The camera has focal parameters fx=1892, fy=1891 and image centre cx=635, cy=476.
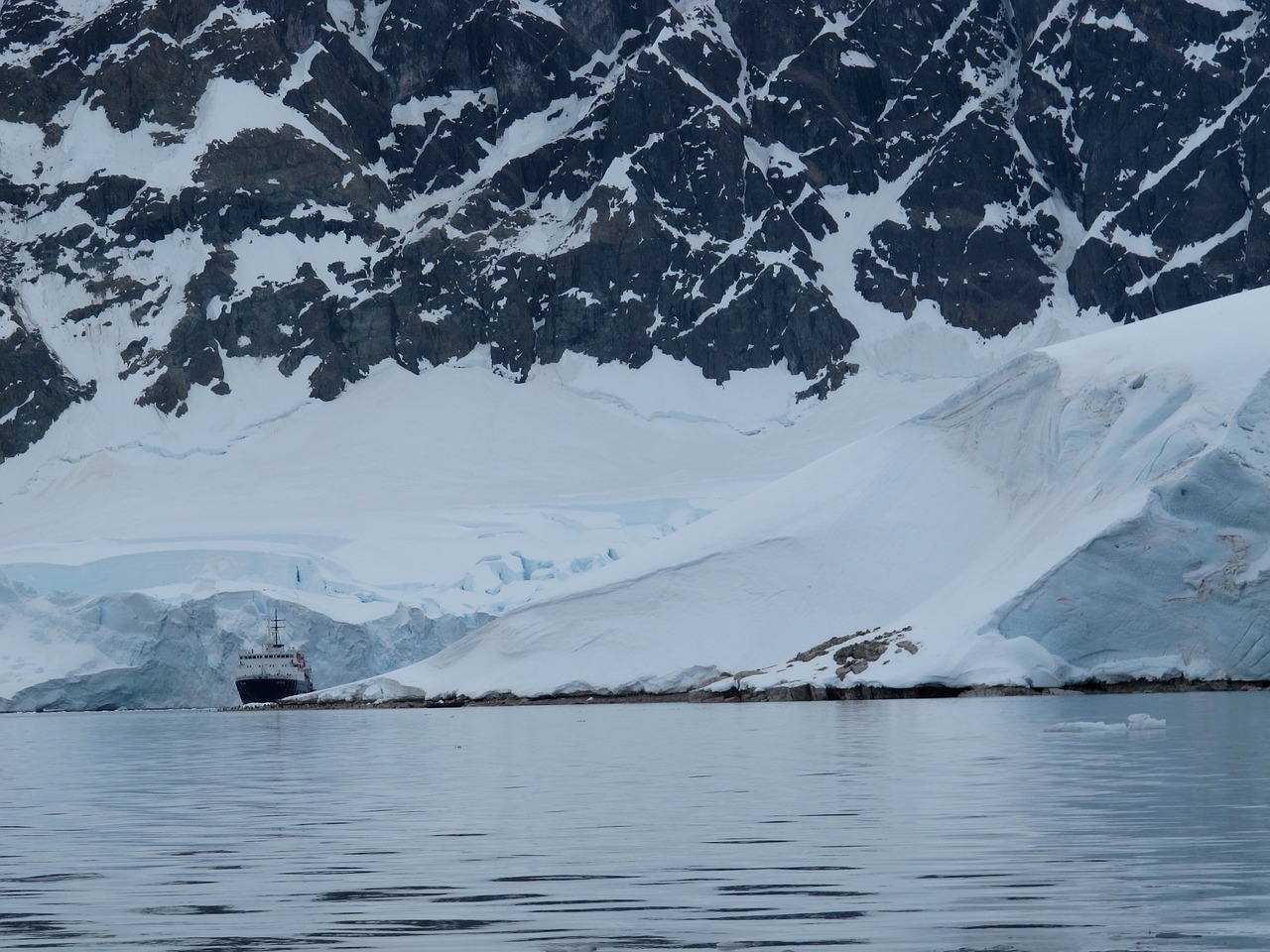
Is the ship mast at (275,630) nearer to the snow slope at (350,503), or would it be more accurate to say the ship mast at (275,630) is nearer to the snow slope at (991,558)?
the snow slope at (350,503)

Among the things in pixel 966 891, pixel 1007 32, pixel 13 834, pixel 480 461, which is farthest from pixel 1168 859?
pixel 1007 32

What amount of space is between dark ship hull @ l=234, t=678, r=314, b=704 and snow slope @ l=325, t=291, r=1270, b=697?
14523 millimetres

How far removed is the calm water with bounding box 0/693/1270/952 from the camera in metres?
9.59

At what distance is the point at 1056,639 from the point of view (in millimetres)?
46844

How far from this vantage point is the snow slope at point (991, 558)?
46.5m

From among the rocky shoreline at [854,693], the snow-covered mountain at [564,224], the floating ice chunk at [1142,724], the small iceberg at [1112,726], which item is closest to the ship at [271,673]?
the rocky shoreline at [854,693]

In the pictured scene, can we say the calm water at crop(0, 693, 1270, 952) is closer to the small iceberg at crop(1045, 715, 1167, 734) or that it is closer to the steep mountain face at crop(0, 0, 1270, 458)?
the small iceberg at crop(1045, 715, 1167, 734)

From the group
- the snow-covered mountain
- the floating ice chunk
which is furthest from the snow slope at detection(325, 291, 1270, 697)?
the snow-covered mountain

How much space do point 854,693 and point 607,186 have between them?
126 metres

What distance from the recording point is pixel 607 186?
6747 inches

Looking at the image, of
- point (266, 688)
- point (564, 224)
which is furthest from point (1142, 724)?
point (564, 224)

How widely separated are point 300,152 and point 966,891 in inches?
6686

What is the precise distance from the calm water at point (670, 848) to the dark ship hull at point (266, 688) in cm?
4952

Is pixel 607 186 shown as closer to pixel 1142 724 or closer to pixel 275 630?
pixel 275 630
